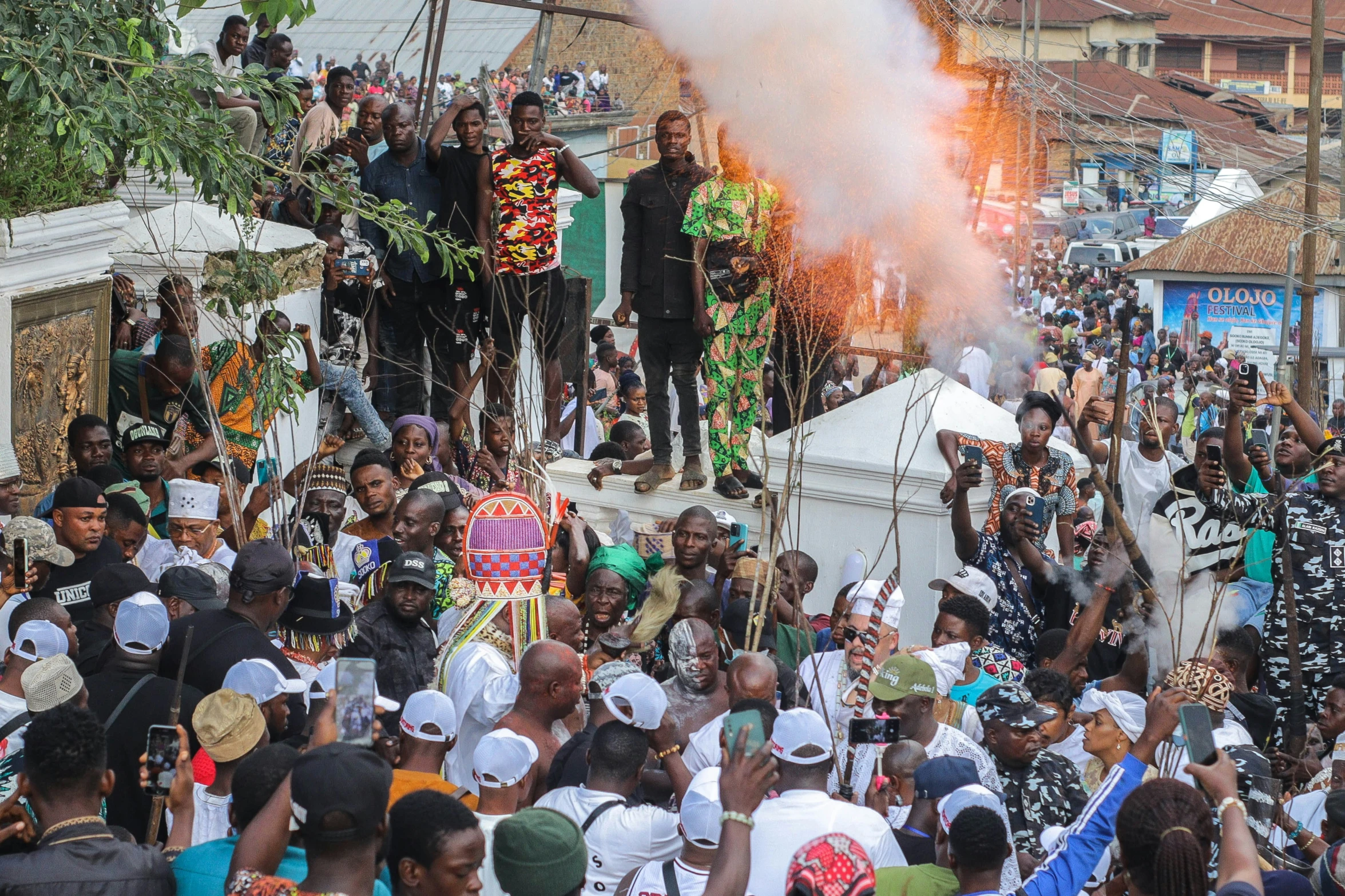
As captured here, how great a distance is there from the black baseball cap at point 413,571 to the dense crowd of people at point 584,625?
0.06 ft

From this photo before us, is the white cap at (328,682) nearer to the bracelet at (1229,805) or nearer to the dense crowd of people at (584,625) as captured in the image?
the dense crowd of people at (584,625)

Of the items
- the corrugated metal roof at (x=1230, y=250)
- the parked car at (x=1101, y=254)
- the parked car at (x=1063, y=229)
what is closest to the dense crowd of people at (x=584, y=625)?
the corrugated metal roof at (x=1230, y=250)

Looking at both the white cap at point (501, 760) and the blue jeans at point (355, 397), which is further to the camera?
the blue jeans at point (355, 397)

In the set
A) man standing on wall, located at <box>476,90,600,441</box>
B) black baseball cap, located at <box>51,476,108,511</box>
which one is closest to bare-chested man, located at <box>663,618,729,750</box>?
black baseball cap, located at <box>51,476,108,511</box>

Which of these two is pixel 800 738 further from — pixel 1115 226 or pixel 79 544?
pixel 1115 226

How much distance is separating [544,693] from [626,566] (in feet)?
7.14

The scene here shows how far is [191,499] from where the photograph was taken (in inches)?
274

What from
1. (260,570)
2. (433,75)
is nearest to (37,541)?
(260,570)

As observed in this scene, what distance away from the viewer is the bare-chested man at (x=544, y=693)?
515 cm

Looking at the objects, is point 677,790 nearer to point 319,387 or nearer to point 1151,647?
point 1151,647

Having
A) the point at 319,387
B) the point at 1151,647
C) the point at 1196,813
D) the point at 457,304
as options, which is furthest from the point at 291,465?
the point at 1196,813

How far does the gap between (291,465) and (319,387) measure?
0.57m

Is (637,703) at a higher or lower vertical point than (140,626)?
lower

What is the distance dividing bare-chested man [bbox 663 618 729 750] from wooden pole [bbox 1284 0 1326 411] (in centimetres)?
695
